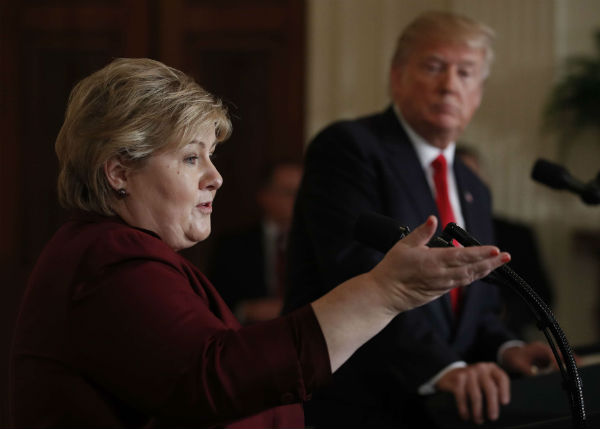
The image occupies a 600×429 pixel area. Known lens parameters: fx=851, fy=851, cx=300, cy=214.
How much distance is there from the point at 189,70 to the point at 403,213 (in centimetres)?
347

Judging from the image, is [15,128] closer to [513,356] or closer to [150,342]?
[513,356]

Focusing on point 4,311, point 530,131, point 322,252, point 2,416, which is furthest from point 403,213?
point 530,131

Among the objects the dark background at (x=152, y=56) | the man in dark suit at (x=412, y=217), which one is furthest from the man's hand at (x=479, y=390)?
the dark background at (x=152, y=56)

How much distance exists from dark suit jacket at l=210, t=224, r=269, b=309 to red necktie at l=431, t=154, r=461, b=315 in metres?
1.93

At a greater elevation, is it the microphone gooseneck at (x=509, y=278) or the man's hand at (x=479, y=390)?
the microphone gooseneck at (x=509, y=278)

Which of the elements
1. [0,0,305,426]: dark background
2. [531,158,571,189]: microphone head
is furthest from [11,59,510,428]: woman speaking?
[0,0,305,426]: dark background

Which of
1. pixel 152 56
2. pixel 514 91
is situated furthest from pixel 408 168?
pixel 152 56

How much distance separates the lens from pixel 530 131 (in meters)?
5.34

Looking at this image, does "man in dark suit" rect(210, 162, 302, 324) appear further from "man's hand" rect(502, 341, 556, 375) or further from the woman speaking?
the woman speaking

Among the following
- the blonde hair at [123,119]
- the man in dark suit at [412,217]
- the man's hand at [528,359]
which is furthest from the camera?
the man's hand at [528,359]

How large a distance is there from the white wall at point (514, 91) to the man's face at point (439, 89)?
9.86ft

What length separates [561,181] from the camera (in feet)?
6.61

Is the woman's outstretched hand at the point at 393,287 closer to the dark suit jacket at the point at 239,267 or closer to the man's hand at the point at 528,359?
the man's hand at the point at 528,359

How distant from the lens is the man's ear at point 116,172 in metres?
1.36
